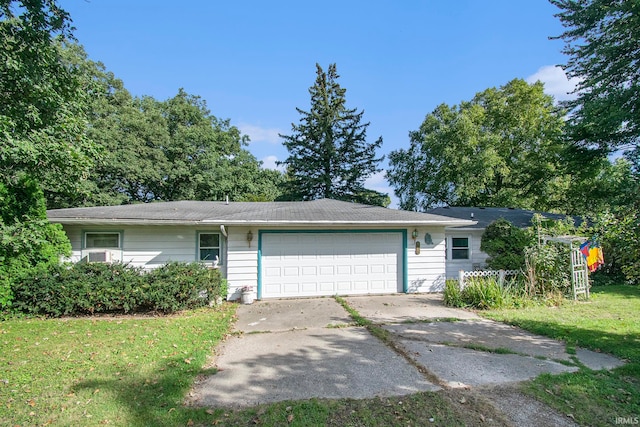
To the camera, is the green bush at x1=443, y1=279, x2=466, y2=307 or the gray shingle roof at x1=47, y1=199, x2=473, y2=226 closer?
the green bush at x1=443, y1=279, x2=466, y2=307

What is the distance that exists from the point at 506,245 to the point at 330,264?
219 inches

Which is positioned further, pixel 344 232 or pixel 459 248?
pixel 459 248

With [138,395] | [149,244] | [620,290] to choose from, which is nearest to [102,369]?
[138,395]

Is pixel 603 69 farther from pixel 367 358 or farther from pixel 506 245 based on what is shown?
pixel 367 358

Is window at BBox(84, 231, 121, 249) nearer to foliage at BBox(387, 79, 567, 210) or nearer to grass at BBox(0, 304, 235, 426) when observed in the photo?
grass at BBox(0, 304, 235, 426)

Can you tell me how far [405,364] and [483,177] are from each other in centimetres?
1906

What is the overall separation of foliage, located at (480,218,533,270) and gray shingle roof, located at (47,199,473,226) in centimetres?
105

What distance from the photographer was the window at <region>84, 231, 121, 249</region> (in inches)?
358

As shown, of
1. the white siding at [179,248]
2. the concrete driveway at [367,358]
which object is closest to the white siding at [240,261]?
the white siding at [179,248]

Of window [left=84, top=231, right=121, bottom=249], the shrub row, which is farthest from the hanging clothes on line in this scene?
window [left=84, top=231, right=121, bottom=249]

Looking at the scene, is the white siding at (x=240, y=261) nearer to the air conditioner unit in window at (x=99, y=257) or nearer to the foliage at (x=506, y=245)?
the air conditioner unit in window at (x=99, y=257)

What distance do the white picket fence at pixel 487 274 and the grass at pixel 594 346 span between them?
122 cm

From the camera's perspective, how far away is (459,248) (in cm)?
1214

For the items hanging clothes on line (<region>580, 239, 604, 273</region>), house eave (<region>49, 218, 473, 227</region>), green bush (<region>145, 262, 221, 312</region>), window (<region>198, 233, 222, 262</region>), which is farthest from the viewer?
window (<region>198, 233, 222, 262</region>)
